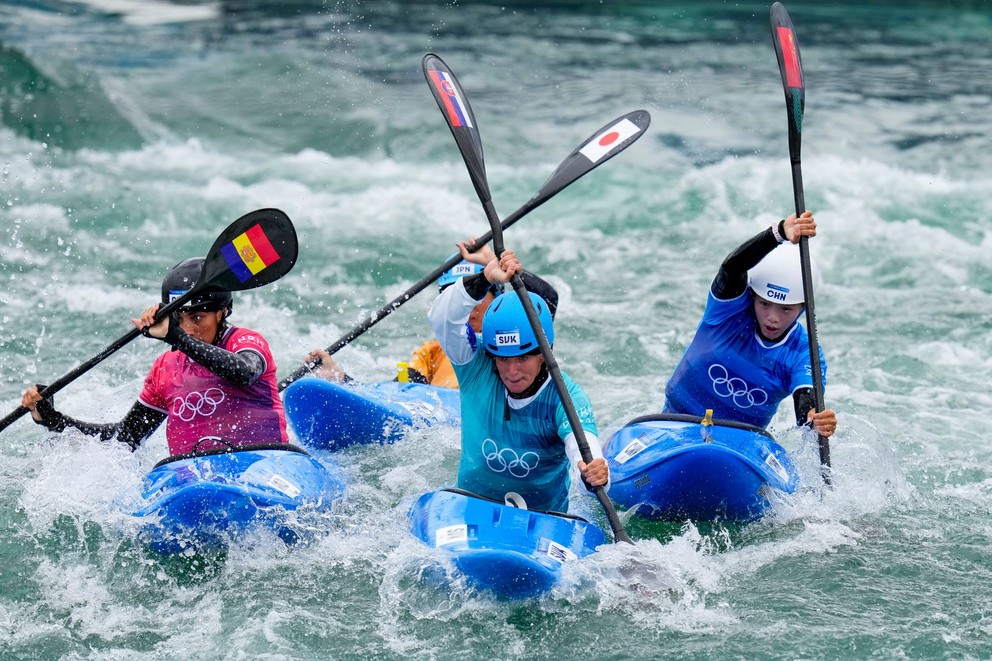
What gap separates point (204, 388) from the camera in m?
5.95

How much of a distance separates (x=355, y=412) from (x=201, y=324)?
1537 millimetres

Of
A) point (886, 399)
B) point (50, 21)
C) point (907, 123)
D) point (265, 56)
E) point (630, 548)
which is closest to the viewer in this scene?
point (630, 548)

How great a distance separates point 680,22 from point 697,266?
8.96 meters

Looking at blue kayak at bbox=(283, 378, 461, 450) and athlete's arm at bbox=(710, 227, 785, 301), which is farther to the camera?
blue kayak at bbox=(283, 378, 461, 450)

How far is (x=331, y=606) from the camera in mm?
5414

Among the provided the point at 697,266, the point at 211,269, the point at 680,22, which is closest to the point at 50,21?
the point at 680,22

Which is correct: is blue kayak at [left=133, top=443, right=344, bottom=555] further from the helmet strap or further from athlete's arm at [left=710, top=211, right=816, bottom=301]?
athlete's arm at [left=710, top=211, right=816, bottom=301]

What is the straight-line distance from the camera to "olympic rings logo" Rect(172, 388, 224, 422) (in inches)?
235

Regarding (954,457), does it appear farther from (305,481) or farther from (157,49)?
(157,49)

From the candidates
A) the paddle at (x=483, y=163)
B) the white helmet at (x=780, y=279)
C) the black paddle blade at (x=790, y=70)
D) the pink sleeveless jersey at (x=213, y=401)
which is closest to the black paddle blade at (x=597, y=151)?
the paddle at (x=483, y=163)

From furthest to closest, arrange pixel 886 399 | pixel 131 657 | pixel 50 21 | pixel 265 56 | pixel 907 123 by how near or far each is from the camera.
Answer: pixel 50 21
pixel 265 56
pixel 907 123
pixel 886 399
pixel 131 657

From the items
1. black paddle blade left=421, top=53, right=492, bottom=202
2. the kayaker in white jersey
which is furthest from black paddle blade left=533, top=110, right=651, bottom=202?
the kayaker in white jersey

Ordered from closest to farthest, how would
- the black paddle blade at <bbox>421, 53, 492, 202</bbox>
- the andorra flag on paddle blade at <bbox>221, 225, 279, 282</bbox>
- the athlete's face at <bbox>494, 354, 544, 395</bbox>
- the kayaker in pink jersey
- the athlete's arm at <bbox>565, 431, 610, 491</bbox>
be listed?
the athlete's arm at <bbox>565, 431, 610, 491</bbox>, the athlete's face at <bbox>494, 354, 544, 395</bbox>, the kayaker in pink jersey, the andorra flag on paddle blade at <bbox>221, 225, 279, 282</bbox>, the black paddle blade at <bbox>421, 53, 492, 202</bbox>

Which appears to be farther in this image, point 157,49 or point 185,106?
point 157,49
